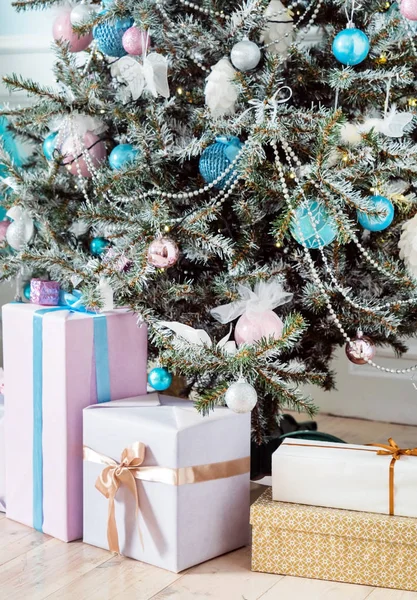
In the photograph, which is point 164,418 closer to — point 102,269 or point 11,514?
point 102,269

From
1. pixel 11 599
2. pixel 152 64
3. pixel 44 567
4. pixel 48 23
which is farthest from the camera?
pixel 48 23

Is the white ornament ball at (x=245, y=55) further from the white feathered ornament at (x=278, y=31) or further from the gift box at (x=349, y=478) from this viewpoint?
the gift box at (x=349, y=478)

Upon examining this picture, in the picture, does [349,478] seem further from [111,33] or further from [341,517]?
[111,33]

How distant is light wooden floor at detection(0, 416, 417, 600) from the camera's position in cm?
119

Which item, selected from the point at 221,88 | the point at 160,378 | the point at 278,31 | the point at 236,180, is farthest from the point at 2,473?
the point at 278,31

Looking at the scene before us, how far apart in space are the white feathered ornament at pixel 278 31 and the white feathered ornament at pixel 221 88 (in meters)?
0.10

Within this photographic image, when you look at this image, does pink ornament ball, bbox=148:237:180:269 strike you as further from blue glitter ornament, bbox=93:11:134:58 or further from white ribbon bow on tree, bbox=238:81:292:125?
blue glitter ornament, bbox=93:11:134:58

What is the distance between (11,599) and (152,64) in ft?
2.95

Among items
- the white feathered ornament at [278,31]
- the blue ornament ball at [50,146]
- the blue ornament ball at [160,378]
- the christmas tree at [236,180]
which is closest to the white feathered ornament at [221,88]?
the christmas tree at [236,180]

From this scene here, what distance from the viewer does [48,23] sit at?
2316 millimetres

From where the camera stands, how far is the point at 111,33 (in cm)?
148

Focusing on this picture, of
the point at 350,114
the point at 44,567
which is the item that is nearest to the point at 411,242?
the point at 350,114

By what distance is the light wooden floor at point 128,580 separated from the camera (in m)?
1.19

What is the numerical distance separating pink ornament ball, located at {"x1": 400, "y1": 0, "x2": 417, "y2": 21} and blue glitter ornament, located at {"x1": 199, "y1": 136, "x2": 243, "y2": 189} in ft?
1.13
